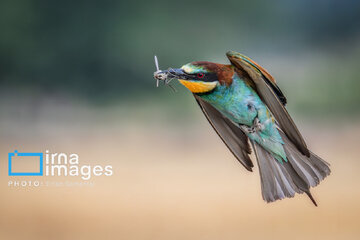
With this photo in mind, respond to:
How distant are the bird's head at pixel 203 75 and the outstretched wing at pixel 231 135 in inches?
3.6

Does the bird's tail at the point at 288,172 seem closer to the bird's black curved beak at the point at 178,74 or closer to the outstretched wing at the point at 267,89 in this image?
the outstretched wing at the point at 267,89

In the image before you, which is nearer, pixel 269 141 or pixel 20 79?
pixel 269 141

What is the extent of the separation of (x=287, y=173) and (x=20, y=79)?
1.23m

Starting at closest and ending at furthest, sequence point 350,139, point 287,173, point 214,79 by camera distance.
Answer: point 214,79 < point 287,173 < point 350,139

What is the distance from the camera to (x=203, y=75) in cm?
128

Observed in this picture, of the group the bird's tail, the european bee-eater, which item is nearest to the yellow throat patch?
the european bee-eater

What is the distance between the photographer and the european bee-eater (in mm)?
1281

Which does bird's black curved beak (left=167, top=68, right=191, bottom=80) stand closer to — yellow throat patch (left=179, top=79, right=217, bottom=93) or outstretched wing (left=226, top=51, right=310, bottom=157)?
yellow throat patch (left=179, top=79, right=217, bottom=93)

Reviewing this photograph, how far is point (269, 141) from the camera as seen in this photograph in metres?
1.38

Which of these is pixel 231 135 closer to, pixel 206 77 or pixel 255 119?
pixel 255 119

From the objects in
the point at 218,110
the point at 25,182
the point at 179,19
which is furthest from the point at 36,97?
the point at 218,110

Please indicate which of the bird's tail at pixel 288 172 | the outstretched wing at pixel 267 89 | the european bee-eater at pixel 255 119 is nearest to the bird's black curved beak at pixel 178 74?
the european bee-eater at pixel 255 119

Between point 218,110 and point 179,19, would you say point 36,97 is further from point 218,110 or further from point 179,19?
point 218,110

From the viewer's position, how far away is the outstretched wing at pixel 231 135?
1373 mm
